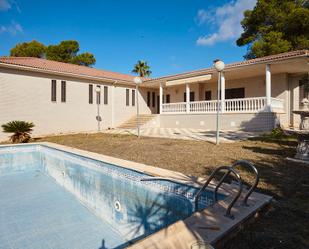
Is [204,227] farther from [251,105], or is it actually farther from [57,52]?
[57,52]

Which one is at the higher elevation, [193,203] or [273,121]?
[273,121]

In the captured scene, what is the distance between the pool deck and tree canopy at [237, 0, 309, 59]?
24859mm

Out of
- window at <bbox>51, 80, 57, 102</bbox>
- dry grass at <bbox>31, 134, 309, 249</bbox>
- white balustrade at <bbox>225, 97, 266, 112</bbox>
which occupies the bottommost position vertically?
dry grass at <bbox>31, 134, 309, 249</bbox>

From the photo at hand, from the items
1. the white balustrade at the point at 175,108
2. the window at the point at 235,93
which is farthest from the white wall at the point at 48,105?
the window at the point at 235,93

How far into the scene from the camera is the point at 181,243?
2.43 metres

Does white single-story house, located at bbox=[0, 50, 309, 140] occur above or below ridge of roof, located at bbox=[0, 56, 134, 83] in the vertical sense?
below

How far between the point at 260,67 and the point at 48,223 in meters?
17.3

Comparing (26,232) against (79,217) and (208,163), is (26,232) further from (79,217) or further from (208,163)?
(208,163)

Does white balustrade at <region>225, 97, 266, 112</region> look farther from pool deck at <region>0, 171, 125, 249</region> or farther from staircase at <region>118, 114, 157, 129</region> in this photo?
pool deck at <region>0, 171, 125, 249</region>

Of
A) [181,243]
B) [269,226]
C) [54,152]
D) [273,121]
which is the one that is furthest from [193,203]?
[273,121]

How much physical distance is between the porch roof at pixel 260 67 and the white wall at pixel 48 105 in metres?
7.02

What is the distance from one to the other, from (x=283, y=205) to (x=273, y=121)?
42.9 feet

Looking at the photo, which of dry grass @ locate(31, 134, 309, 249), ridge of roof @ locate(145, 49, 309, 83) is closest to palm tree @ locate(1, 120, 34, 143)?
dry grass @ locate(31, 134, 309, 249)

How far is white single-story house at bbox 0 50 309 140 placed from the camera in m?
16.1
